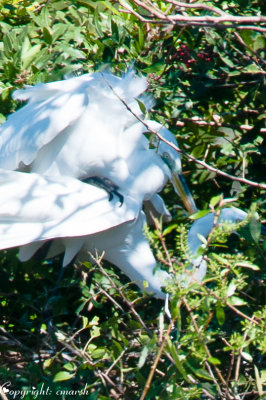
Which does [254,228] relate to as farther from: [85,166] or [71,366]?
[85,166]

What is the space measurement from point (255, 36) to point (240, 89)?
54 cm

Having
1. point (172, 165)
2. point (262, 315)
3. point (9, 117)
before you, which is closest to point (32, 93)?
point (9, 117)

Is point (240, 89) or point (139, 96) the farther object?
point (139, 96)

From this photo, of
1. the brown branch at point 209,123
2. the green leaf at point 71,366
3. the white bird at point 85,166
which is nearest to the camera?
the green leaf at point 71,366

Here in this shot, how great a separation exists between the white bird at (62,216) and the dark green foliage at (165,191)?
0.36 ft

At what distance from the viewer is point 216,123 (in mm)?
2824

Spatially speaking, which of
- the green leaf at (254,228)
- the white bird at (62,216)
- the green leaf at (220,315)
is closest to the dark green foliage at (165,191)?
the green leaf at (254,228)

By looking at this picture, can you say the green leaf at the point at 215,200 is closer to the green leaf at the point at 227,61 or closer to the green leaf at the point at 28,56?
the green leaf at the point at 227,61

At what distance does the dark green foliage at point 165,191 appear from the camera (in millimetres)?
2057

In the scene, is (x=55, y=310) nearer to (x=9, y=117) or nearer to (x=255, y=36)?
(x=9, y=117)

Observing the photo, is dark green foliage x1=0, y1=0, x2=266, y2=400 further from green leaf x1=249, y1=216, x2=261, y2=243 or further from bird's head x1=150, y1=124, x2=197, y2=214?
bird's head x1=150, y1=124, x2=197, y2=214

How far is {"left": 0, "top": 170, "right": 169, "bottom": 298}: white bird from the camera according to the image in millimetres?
2469

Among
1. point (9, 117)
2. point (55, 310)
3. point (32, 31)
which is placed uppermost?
point (32, 31)

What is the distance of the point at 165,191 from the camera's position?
3121mm
